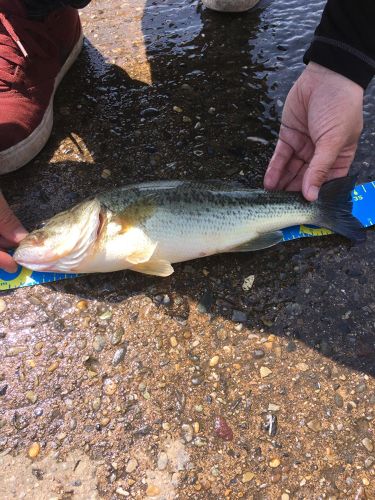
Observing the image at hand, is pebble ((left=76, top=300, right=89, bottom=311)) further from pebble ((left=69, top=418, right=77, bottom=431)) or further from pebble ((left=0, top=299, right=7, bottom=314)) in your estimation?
pebble ((left=69, top=418, right=77, bottom=431))

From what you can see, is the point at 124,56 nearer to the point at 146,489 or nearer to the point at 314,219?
the point at 314,219

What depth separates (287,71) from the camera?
4969 millimetres

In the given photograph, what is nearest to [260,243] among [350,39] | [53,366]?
[350,39]

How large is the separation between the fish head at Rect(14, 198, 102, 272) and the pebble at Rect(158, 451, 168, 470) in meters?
1.54

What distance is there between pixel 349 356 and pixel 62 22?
14.7 ft

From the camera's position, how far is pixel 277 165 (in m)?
3.78

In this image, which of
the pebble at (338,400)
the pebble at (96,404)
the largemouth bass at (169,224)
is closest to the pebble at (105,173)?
the largemouth bass at (169,224)

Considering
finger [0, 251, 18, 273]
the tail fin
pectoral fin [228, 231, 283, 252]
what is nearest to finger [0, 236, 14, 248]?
finger [0, 251, 18, 273]

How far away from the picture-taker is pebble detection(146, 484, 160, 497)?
2.54m

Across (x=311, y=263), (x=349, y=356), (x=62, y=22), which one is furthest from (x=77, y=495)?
(x=62, y=22)

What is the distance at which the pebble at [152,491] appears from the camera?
8.34 feet

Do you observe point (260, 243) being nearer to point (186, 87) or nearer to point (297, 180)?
point (297, 180)

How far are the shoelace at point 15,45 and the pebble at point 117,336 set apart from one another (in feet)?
8.56

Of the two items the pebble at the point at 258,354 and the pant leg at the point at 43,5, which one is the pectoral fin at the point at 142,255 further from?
the pant leg at the point at 43,5
